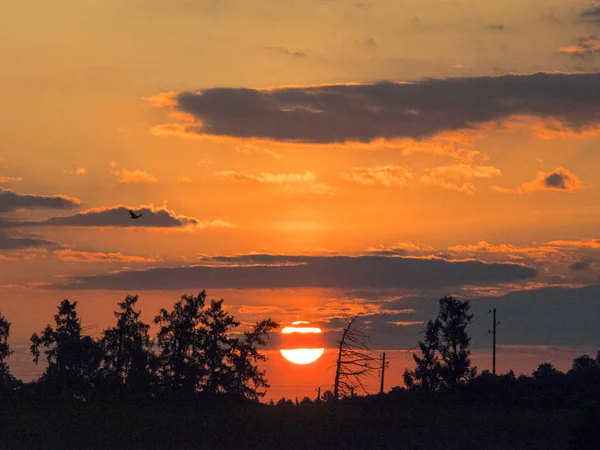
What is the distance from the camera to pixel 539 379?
417ft

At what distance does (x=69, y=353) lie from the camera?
118250 mm

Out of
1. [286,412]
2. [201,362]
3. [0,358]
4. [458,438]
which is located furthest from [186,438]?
[0,358]

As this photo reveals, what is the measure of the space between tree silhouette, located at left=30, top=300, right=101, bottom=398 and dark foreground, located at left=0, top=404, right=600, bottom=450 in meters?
23.3

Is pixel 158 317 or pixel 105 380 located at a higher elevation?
pixel 158 317

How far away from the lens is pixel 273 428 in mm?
86375

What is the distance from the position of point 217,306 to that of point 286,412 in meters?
27.5

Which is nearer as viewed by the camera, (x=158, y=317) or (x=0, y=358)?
(x=158, y=317)

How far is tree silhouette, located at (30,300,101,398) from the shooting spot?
116938 millimetres

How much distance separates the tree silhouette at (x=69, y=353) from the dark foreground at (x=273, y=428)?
76.6 ft

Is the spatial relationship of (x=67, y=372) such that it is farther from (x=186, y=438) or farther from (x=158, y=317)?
(x=186, y=438)

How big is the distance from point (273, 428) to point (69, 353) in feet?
133

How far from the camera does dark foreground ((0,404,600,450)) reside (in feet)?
271

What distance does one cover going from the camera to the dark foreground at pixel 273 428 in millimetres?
82562

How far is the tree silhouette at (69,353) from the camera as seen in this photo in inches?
4604
